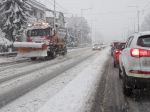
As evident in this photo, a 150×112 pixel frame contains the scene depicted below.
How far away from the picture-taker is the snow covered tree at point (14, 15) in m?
35.6

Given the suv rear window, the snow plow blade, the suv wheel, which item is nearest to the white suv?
the suv rear window

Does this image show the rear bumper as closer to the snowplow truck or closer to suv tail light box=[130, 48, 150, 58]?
suv tail light box=[130, 48, 150, 58]

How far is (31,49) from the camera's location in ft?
82.6

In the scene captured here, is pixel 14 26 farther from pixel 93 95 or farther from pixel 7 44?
pixel 93 95

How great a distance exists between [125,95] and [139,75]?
1.23 meters

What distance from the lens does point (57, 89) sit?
31.8 feet

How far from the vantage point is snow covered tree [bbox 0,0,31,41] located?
3556 cm

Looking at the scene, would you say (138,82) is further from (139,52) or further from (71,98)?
(71,98)

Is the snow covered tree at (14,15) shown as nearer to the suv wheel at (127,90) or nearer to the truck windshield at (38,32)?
the truck windshield at (38,32)

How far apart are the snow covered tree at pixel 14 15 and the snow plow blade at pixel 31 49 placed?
35.3 feet

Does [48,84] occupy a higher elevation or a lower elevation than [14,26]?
lower

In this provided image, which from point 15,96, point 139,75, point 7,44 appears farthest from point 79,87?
point 7,44

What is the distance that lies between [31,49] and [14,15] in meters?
11.9

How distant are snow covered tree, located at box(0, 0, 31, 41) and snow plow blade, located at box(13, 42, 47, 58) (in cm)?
1075
